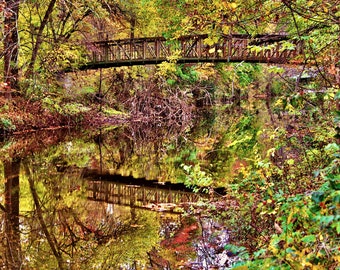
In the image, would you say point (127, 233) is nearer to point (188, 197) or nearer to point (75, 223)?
point (75, 223)

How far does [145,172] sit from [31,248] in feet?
19.5

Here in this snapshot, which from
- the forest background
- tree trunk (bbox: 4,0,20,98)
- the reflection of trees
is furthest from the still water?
tree trunk (bbox: 4,0,20,98)

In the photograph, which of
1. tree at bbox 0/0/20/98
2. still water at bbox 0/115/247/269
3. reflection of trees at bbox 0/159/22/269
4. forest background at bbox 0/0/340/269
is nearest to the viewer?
forest background at bbox 0/0/340/269

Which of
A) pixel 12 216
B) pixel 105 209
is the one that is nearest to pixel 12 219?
pixel 12 216

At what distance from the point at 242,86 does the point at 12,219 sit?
105ft

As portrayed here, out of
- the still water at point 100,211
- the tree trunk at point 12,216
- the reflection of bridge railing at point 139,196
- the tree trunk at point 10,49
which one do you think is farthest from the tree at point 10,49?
the reflection of bridge railing at point 139,196

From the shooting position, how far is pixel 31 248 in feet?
20.0

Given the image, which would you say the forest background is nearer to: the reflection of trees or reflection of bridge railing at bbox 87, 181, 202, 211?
reflection of bridge railing at bbox 87, 181, 202, 211

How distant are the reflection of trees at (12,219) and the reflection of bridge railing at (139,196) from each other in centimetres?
162

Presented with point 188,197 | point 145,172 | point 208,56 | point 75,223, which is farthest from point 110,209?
point 208,56

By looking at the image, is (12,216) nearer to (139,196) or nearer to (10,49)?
(139,196)

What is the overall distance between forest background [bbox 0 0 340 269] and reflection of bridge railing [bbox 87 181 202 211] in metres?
0.87

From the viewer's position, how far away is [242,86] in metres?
37.2

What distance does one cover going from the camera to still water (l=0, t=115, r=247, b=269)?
592 centimetres
